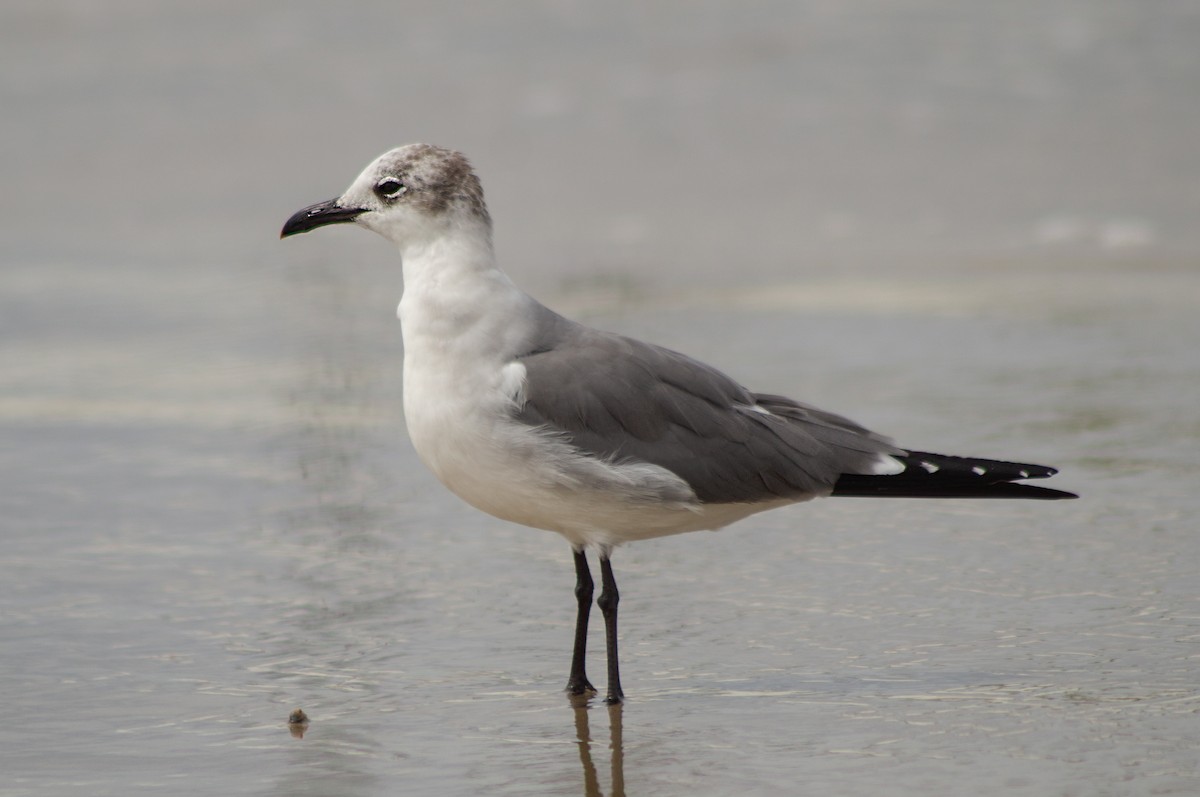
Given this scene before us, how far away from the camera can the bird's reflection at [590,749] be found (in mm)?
3321

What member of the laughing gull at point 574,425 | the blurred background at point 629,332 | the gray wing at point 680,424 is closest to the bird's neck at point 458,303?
the laughing gull at point 574,425

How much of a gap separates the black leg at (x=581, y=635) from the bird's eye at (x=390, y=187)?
97cm

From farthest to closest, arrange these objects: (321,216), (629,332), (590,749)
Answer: (629,332) < (321,216) < (590,749)

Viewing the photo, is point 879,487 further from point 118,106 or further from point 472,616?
point 118,106

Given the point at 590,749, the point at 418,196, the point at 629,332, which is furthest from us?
the point at 629,332

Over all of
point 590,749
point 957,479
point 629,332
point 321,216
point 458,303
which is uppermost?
point 629,332

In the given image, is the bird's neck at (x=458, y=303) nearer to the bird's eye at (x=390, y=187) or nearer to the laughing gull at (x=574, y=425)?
the laughing gull at (x=574, y=425)

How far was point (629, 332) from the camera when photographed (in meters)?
7.55

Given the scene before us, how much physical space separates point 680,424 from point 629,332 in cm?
347

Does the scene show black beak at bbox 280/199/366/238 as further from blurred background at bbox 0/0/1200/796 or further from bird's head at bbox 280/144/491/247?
blurred background at bbox 0/0/1200/796

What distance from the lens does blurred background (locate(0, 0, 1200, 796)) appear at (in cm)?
364

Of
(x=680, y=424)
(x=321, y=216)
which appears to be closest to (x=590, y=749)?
(x=680, y=424)

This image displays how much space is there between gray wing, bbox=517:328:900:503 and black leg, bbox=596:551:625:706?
0.29 meters

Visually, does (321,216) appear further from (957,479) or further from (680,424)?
(957,479)
